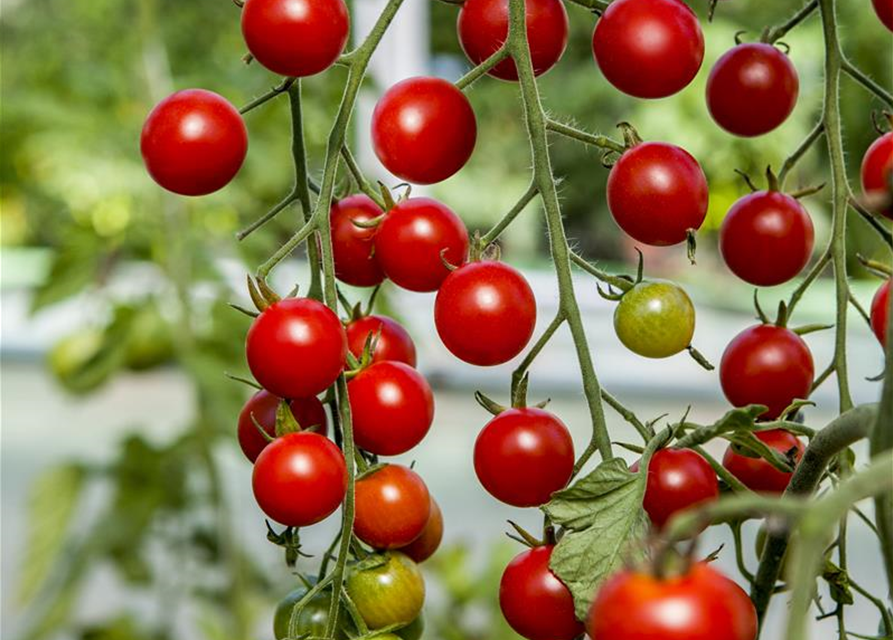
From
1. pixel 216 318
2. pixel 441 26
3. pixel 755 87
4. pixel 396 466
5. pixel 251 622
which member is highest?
pixel 755 87

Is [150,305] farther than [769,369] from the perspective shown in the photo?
Yes

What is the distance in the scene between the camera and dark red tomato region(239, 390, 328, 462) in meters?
0.33

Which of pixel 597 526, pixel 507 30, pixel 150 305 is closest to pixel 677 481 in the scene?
pixel 597 526

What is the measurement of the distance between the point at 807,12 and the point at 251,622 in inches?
31.8

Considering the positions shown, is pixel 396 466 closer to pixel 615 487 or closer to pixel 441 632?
pixel 615 487

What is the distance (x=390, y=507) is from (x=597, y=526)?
0.21 feet

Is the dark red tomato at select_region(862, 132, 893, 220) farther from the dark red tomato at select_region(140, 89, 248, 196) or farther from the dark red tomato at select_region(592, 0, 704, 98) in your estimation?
the dark red tomato at select_region(140, 89, 248, 196)

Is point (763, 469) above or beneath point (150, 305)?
above

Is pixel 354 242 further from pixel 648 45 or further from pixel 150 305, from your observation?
pixel 150 305

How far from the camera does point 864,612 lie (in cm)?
211

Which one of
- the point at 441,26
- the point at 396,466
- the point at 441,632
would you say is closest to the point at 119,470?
the point at 441,632

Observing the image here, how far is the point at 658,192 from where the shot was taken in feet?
1.06

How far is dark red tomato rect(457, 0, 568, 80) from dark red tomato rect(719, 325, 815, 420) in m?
Result: 0.10

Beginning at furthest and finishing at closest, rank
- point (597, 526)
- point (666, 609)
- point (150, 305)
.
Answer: point (150, 305)
point (597, 526)
point (666, 609)
